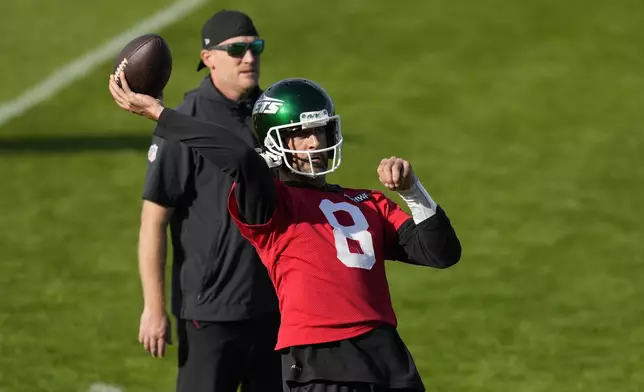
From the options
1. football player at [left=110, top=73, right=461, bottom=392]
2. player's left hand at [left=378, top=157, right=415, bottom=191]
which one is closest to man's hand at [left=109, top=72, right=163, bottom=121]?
football player at [left=110, top=73, right=461, bottom=392]

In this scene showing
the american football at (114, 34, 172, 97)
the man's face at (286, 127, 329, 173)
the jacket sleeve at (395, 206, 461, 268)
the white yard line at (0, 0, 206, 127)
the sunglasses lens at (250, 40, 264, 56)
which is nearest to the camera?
the jacket sleeve at (395, 206, 461, 268)

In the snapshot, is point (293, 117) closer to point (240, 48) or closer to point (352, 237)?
point (352, 237)

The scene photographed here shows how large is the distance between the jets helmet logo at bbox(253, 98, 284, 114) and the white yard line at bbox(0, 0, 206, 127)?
923 centimetres

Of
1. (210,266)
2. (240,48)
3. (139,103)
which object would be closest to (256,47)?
(240,48)

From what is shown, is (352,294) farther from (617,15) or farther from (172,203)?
(617,15)

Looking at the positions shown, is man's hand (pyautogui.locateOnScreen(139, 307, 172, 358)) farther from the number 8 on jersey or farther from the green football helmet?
the number 8 on jersey

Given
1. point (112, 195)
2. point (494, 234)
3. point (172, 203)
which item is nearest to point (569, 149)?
point (494, 234)

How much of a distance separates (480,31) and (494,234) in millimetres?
5051

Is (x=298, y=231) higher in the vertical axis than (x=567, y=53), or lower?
lower

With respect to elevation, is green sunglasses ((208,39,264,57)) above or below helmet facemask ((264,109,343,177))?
above

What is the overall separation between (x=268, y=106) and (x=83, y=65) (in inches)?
416

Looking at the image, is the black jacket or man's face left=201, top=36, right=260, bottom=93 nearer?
the black jacket

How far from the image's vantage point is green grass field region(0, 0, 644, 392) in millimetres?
9516

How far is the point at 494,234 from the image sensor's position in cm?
1148
